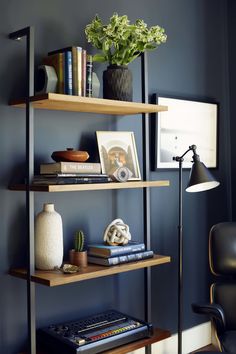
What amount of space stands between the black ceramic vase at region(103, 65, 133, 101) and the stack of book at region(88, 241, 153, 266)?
2.46 feet

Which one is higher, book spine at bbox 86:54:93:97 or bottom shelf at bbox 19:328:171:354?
book spine at bbox 86:54:93:97

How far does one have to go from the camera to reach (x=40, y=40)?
2.43m

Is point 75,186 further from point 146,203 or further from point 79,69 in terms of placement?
point 146,203

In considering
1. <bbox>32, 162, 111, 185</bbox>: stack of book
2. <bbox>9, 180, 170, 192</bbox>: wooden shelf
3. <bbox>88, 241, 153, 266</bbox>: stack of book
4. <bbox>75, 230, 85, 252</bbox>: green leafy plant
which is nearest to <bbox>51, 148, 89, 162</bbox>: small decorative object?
<bbox>32, 162, 111, 185</bbox>: stack of book

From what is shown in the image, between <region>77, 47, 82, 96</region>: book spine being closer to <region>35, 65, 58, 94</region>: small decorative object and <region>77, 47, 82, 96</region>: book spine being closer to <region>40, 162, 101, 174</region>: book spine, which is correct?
<region>35, 65, 58, 94</region>: small decorative object

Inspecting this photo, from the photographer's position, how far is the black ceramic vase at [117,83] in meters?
2.48

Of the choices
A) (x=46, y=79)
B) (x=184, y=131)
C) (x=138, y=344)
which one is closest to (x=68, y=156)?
(x=46, y=79)

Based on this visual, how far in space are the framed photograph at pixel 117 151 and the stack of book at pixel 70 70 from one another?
375 millimetres

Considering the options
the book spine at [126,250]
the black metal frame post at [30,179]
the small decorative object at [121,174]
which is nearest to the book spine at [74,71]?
the black metal frame post at [30,179]

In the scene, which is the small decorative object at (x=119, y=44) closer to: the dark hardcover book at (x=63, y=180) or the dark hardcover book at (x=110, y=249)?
the dark hardcover book at (x=63, y=180)

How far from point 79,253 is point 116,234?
0.81ft

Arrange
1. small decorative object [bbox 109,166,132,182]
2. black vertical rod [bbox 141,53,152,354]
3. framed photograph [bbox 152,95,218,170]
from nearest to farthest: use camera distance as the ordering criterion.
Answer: small decorative object [bbox 109,166,132,182] → black vertical rod [bbox 141,53,152,354] → framed photograph [bbox 152,95,218,170]

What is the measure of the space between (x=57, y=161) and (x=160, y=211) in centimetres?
97

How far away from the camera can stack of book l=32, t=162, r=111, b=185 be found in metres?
2.21
